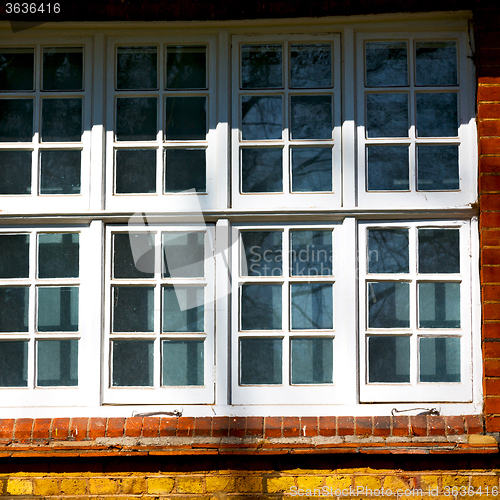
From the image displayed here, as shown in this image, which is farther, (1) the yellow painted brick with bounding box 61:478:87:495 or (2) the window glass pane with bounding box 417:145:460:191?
(2) the window glass pane with bounding box 417:145:460:191

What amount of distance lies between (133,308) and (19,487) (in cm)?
123

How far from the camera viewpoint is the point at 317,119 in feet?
11.1

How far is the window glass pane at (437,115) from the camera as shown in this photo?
3.35m

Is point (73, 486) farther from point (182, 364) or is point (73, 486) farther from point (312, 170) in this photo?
point (312, 170)

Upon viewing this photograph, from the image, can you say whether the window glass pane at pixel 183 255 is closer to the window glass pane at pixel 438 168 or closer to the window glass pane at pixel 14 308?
the window glass pane at pixel 14 308

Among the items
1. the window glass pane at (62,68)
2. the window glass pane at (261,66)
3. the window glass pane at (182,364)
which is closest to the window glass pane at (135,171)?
the window glass pane at (62,68)

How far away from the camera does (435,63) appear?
11.1 feet

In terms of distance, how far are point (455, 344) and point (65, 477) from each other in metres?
2.47

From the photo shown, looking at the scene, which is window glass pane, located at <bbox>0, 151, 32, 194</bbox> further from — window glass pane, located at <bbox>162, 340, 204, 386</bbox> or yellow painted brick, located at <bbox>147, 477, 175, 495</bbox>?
yellow painted brick, located at <bbox>147, 477, 175, 495</bbox>

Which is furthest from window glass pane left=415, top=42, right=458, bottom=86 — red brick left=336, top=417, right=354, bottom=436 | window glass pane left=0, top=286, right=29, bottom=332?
window glass pane left=0, top=286, right=29, bottom=332

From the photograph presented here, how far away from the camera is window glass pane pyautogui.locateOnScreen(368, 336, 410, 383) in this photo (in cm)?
324

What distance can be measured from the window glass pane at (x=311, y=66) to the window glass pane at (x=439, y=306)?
4.78ft

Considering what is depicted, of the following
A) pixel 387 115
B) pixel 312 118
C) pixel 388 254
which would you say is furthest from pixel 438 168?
pixel 312 118

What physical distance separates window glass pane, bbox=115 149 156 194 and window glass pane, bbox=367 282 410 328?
1.53m
